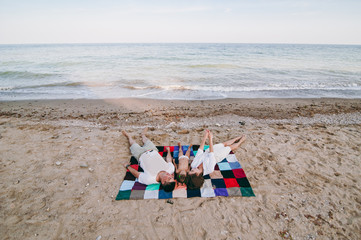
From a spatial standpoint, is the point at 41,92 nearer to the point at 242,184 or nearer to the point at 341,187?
the point at 242,184

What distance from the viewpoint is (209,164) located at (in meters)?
4.47

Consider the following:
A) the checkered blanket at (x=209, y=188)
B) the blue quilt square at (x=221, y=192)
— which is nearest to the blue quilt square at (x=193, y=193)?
the checkered blanket at (x=209, y=188)

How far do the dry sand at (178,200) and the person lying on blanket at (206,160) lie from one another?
0.32 meters

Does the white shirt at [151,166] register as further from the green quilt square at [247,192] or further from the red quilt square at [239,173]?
the green quilt square at [247,192]

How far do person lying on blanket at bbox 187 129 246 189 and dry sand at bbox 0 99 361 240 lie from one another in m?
0.32

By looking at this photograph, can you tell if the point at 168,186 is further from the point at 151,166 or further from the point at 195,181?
the point at 151,166

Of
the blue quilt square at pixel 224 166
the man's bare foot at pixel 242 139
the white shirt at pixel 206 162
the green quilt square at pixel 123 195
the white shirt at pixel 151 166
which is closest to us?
the green quilt square at pixel 123 195

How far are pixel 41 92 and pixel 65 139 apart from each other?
8.64 m

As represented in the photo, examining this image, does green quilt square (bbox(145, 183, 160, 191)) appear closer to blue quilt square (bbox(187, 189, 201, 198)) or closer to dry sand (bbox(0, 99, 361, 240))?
dry sand (bbox(0, 99, 361, 240))

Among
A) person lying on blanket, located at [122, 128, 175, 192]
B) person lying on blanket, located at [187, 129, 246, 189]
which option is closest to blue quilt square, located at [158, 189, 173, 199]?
person lying on blanket, located at [122, 128, 175, 192]

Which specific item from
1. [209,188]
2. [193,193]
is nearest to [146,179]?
[193,193]

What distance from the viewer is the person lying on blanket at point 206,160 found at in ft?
13.0

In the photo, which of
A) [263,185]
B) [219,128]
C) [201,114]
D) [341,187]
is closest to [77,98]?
[201,114]

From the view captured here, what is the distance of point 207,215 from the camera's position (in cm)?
341
